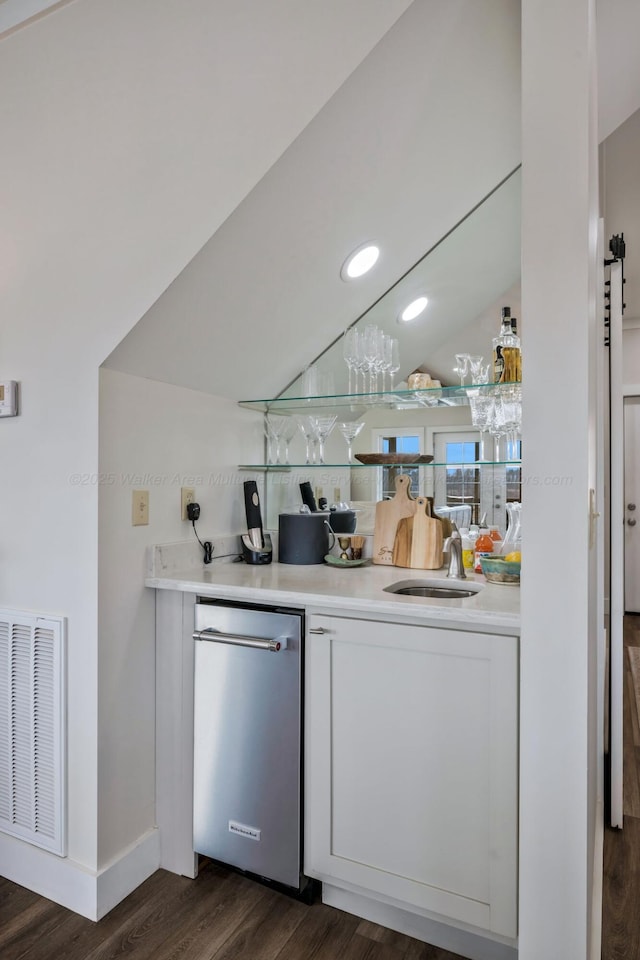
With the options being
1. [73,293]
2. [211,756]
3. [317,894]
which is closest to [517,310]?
[73,293]

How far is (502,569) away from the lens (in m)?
1.81

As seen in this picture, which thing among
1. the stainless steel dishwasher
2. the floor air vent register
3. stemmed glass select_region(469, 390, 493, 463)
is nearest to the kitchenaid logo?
the stainless steel dishwasher

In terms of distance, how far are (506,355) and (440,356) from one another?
35 cm

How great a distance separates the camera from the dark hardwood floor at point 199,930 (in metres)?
1.53

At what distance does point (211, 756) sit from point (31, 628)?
2.31 ft

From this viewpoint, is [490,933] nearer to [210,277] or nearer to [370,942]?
[370,942]

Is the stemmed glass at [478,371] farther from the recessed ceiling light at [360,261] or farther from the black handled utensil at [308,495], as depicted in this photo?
the black handled utensil at [308,495]

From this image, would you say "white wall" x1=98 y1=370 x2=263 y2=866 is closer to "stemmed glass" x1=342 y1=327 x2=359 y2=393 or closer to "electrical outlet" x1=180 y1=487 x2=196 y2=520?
"electrical outlet" x1=180 y1=487 x2=196 y2=520

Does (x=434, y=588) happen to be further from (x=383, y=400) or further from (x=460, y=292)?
(x=460, y=292)

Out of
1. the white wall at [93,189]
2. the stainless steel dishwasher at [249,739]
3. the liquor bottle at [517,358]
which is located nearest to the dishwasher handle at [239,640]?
the stainless steel dishwasher at [249,739]

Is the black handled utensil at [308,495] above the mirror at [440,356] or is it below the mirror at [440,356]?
below

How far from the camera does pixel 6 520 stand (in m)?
1.88

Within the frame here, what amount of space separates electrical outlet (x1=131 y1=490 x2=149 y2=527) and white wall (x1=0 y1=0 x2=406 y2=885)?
0.47 ft

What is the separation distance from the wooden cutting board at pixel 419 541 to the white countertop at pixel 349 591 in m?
0.04
